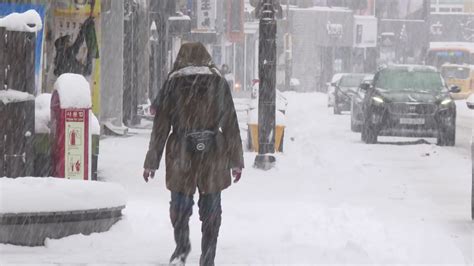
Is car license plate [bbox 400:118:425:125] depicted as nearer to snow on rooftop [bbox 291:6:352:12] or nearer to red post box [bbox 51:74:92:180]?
red post box [bbox 51:74:92:180]

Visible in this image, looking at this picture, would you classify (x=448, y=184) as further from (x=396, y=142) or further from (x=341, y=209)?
(x=396, y=142)

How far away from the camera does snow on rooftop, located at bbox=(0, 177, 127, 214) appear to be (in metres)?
8.52

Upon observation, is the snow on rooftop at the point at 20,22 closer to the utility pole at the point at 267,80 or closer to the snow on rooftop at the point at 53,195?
the snow on rooftop at the point at 53,195

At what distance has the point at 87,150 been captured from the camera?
10297mm

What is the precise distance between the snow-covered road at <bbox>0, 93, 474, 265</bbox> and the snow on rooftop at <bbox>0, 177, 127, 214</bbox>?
0.30m

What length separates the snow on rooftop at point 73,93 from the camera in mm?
10055

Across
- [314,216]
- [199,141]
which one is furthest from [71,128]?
[199,141]

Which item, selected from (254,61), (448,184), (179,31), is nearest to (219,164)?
(448,184)

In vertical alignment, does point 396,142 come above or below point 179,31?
below

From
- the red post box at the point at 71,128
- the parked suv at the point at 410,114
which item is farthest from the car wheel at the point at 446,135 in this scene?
the red post box at the point at 71,128

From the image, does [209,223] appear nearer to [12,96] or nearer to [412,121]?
[12,96]

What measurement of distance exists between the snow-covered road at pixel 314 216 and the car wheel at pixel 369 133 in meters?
2.57

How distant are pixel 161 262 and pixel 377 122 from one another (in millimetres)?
14157

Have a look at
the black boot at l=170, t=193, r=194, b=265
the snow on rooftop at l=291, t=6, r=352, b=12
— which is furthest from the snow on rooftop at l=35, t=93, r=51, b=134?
the snow on rooftop at l=291, t=6, r=352, b=12
